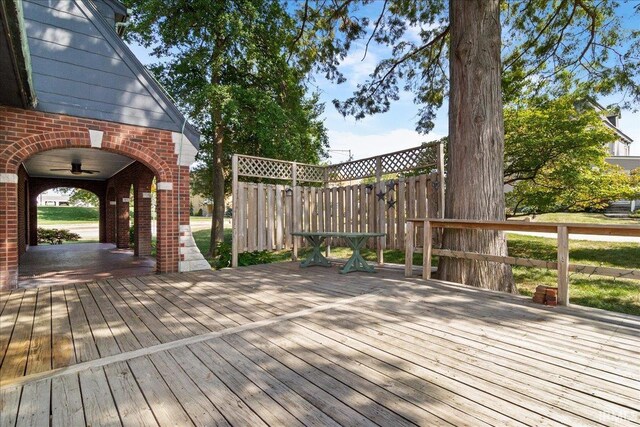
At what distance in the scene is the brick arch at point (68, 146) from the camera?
485 centimetres

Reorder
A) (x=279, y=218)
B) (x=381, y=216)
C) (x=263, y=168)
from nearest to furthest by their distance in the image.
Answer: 1. (x=381, y=216)
2. (x=263, y=168)
3. (x=279, y=218)

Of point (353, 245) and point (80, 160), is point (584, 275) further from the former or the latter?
point (80, 160)

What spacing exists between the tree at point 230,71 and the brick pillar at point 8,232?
5.38m

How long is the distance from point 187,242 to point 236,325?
377 cm

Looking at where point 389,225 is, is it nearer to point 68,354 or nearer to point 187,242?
point 187,242

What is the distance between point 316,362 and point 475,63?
462cm

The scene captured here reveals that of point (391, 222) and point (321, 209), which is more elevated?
point (321, 209)

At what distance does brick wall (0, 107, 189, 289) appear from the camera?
4.80m

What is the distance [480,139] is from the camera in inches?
187

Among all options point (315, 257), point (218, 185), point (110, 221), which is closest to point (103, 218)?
point (110, 221)

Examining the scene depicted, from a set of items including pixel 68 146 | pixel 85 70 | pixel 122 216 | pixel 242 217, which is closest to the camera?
pixel 68 146

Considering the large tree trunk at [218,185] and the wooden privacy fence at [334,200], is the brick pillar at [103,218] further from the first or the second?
the wooden privacy fence at [334,200]

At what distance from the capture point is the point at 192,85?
10508 mm

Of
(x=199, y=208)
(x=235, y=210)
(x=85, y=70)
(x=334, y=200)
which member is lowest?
(x=235, y=210)
